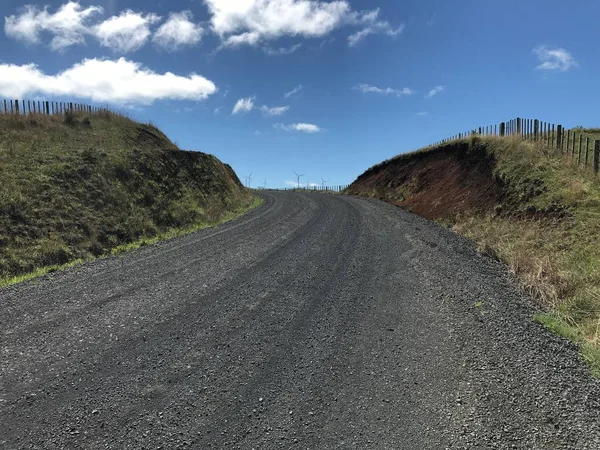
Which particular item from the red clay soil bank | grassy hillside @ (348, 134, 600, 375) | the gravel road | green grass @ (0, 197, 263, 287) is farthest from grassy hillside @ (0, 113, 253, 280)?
the red clay soil bank

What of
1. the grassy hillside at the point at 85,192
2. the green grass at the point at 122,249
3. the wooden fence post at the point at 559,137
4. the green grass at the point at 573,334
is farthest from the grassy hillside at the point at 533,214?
the grassy hillside at the point at 85,192

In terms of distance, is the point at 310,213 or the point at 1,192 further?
the point at 310,213

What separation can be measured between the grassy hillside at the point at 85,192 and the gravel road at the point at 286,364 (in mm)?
3105

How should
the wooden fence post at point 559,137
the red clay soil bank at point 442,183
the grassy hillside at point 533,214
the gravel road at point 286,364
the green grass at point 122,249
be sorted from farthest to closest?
the red clay soil bank at point 442,183, the wooden fence post at point 559,137, the green grass at point 122,249, the grassy hillside at point 533,214, the gravel road at point 286,364

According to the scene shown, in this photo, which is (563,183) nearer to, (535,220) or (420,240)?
(535,220)

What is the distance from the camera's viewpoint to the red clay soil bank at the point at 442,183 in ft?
61.3

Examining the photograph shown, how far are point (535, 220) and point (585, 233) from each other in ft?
8.83

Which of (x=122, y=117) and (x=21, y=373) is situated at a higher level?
(x=122, y=117)

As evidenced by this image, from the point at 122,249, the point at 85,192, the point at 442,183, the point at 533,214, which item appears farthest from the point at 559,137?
the point at 85,192

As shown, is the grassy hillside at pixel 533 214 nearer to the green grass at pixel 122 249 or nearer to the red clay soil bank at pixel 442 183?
the red clay soil bank at pixel 442 183

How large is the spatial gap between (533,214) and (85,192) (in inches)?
631

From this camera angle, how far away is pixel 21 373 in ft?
14.2

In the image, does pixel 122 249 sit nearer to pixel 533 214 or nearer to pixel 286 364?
pixel 286 364

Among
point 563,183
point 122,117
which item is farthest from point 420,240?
point 122,117
